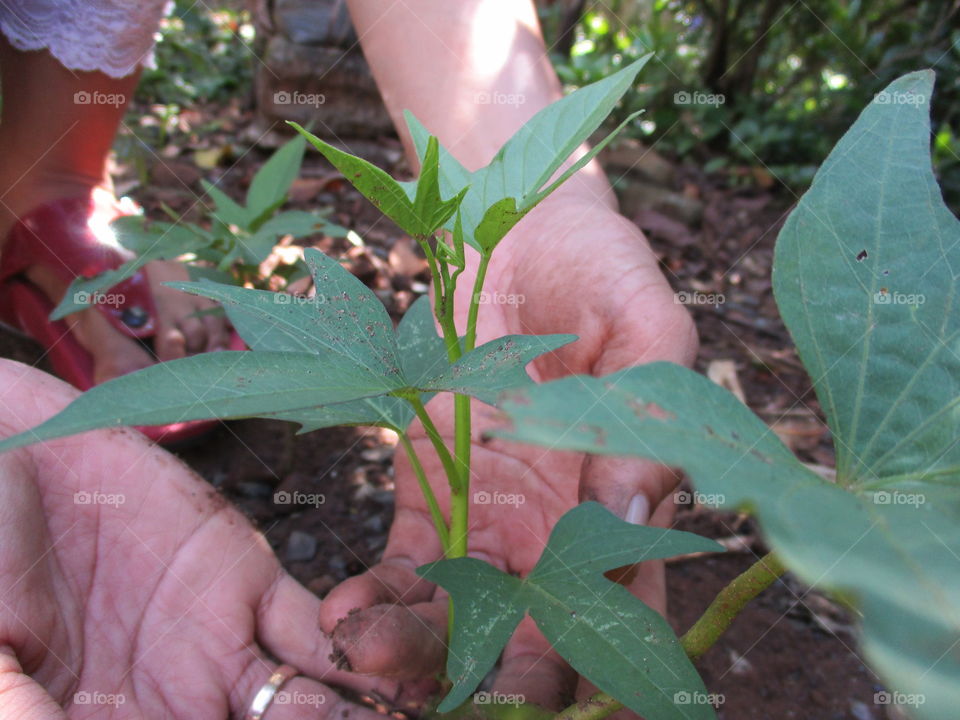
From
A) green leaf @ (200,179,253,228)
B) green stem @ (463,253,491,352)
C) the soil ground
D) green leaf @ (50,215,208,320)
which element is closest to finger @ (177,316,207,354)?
the soil ground

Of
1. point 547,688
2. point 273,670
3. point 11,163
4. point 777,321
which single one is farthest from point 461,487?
point 777,321

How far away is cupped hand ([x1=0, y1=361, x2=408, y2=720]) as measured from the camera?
0.90 meters

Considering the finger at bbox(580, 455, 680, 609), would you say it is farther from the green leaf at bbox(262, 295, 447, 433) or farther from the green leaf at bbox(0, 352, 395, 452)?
the green leaf at bbox(0, 352, 395, 452)

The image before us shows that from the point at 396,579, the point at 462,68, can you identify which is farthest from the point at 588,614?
the point at 462,68

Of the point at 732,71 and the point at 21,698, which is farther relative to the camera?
the point at 732,71

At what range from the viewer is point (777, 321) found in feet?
7.55

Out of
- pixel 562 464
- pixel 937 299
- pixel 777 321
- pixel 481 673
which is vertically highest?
pixel 937 299

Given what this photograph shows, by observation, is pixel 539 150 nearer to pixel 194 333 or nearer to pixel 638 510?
pixel 638 510

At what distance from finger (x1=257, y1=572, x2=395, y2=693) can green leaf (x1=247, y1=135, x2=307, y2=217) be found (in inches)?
28.1

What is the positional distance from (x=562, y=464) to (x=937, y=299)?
0.64 m

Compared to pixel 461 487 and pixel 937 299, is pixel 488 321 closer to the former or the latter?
pixel 461 487

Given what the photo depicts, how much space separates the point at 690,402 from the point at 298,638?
81 centimetres

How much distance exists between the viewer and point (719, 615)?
68 cm

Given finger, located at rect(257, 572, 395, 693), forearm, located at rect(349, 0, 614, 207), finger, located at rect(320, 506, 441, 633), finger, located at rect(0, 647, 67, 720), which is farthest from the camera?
forearm, located at rect(349, 0, 614, 207)
